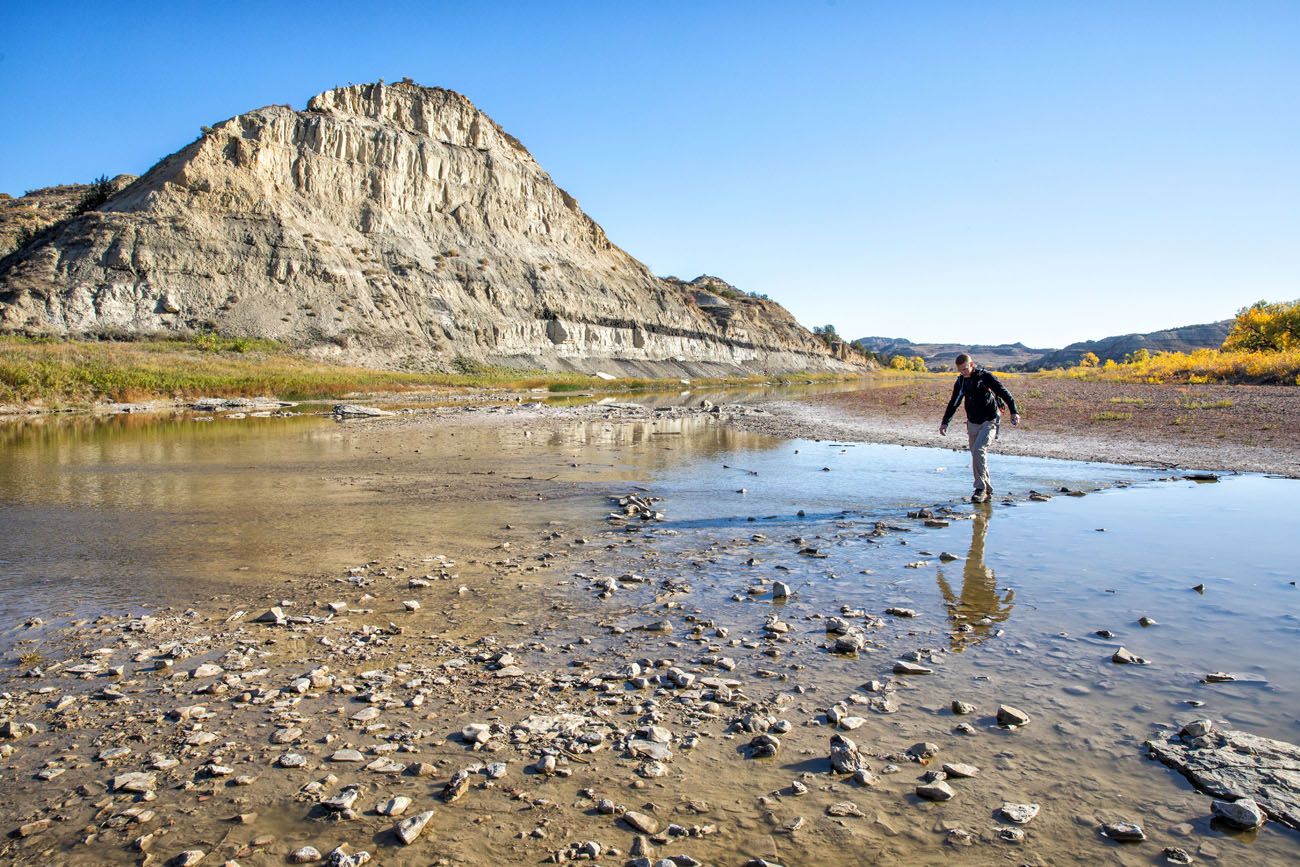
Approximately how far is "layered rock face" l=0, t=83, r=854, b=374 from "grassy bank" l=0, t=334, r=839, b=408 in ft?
16.6

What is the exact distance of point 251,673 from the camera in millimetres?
5223

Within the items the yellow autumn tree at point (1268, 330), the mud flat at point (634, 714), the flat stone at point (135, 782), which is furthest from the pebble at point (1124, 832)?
the yellow autumn tree at point (1268, 330)

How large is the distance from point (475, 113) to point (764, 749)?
91.8 m

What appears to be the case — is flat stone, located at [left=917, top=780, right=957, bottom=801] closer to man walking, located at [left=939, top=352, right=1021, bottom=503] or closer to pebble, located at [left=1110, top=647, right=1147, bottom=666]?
pebble, located at [left=1110, top=647, right=1147, bottom=666]

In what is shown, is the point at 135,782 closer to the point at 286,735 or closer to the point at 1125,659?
the point at 286,735

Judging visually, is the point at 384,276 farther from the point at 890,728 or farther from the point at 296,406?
the point at 890,728

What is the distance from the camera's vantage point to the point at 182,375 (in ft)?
131

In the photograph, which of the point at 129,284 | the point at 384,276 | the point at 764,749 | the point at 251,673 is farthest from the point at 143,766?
the point at 384,276

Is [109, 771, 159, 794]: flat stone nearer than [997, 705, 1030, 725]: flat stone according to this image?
Yes

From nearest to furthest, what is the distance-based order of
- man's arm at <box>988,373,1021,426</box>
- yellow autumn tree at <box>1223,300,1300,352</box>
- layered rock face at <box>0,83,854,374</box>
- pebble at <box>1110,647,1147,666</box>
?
pebble at <box>1110,647,1147,666</box> → man's arm at <box>988,373,1021,426</box> → layered rock face at <box>0,83,854,374</box> → yellow autumn tree at <box>1223,300,1300,352</box>

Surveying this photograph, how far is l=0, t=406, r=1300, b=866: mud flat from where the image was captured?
346 centimetres

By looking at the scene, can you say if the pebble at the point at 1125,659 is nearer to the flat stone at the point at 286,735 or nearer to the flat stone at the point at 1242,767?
the flat stone at the point at 1242,767

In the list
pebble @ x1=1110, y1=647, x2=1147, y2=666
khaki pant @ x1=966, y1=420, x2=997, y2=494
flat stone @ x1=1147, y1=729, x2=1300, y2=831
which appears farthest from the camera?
khaki pant @ x1=966, y1=420, x2=997, y2=494

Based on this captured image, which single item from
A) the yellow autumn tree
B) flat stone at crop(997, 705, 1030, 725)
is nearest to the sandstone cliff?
flat stone at crop(997, 705, 1030, 725)
